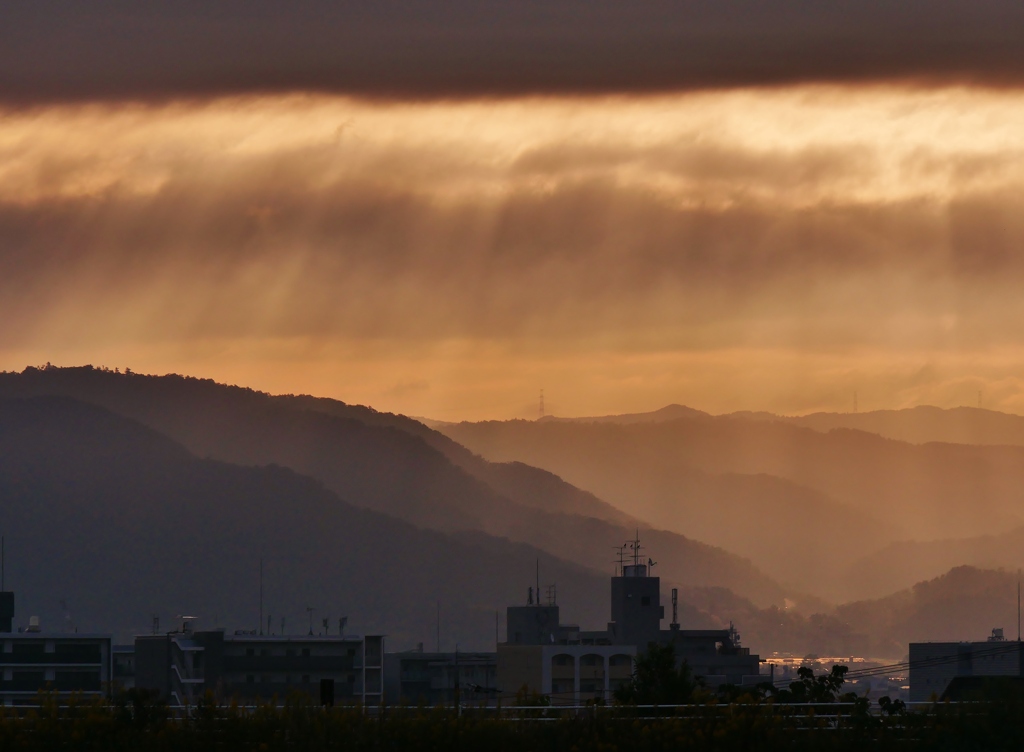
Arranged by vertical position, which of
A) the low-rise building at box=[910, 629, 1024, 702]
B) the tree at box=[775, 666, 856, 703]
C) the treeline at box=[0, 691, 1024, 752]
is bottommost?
the treeline at box=[0, 691, 1024, 752]

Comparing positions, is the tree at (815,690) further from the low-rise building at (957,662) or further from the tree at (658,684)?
the low-rise building at (957,662)

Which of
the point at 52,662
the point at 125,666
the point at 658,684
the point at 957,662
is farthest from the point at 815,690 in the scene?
the point at 125,666

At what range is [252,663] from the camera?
155m

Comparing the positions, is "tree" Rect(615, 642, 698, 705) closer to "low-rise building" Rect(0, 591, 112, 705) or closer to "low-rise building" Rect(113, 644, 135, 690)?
"low-rise building" Rect(0, 591, 112, 705)

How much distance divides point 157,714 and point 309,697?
4.34m

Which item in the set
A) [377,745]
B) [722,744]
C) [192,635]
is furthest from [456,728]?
[192,635]

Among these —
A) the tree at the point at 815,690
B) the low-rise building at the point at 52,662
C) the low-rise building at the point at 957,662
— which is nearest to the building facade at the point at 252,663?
the low-rise building at the point at 52,662

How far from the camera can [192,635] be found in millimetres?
155875

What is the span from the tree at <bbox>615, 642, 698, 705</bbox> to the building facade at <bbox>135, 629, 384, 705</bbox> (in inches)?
2715

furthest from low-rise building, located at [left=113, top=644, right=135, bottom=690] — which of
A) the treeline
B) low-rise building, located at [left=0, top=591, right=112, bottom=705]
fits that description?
the treeline

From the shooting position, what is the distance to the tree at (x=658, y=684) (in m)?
68.4

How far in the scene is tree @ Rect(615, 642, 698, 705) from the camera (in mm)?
68375

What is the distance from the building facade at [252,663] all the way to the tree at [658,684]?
68964 mm

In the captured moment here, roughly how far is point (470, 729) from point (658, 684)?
2531 cm
